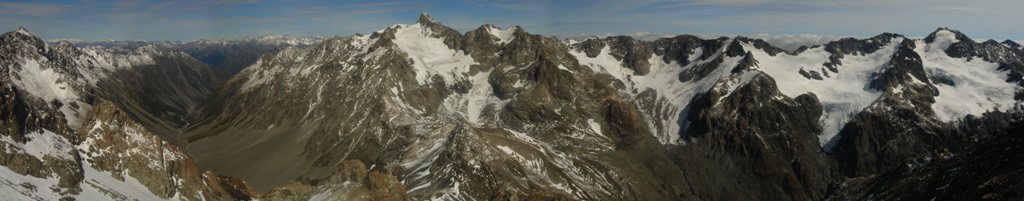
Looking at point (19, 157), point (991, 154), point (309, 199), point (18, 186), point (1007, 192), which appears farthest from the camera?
point (309, 199)

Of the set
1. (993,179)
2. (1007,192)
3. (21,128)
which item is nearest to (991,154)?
(993,179)

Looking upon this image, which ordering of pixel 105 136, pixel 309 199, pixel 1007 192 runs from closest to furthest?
pixel 1007 192 → pixel 309 199 → pixel 105 136

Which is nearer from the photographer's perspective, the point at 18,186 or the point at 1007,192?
the point at 1007,192

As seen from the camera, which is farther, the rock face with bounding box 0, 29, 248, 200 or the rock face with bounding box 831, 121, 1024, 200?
the rock face with bounding box 0, 29, 248, 200

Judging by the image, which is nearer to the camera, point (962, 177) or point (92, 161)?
point (962, 177)

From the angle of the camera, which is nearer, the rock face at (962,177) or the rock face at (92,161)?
the rock face at (962,177)

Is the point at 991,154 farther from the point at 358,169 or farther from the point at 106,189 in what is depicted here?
the point at 106,189

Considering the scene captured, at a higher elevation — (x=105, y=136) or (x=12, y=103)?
(x=12, y=103)

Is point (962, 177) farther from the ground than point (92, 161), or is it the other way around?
point (92, 161)

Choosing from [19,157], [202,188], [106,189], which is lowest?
[202,188]

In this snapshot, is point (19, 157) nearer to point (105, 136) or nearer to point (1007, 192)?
point (105, 136)
